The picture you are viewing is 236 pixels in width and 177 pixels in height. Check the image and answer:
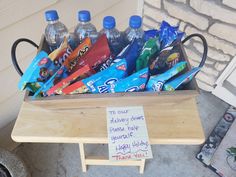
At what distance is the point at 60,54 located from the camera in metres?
0.57

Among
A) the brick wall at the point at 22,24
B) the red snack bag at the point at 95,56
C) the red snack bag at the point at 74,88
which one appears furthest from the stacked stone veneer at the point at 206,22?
the red snack bag at the point at 74,88

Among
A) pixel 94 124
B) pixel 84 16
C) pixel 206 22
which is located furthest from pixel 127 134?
pixel 206 22

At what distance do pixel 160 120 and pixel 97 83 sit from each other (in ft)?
0.60

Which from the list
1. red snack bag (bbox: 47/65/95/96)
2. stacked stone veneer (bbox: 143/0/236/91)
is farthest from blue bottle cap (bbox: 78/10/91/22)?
stacked stone veneer (bbox: 143/0/236/91)

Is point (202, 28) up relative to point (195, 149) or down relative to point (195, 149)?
up

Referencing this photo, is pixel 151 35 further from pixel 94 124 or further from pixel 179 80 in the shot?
pixel 94 124

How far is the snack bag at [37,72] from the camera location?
1.68ft

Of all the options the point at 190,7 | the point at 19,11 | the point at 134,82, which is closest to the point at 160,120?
the point at 134,82

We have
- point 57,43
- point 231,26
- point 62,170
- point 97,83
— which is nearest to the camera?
point 97,83

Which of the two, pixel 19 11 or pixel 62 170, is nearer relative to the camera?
pixel 19 11

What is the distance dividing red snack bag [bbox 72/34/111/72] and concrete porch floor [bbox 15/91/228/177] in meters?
0.65

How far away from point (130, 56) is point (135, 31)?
4.1 inches

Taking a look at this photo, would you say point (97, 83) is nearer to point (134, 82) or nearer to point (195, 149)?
point (134, 82)

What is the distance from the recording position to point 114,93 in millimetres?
529
